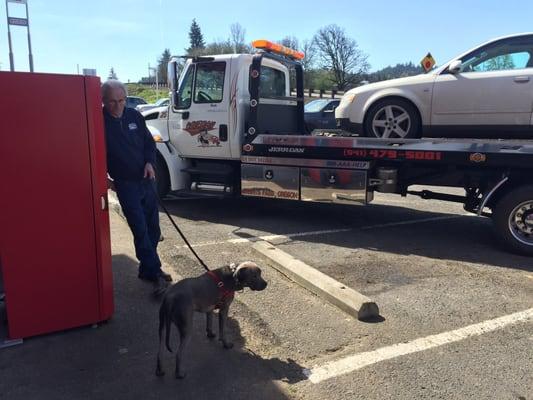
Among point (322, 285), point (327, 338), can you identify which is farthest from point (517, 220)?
point (327, 338)

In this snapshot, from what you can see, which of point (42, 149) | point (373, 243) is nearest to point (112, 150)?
point (42, 149)

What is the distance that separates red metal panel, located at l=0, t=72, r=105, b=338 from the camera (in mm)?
3188

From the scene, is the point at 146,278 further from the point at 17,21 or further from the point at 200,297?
the point at 17,21

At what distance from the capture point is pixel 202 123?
770 cm

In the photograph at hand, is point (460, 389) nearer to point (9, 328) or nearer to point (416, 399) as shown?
point (416, 399)

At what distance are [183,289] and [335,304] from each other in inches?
63.4

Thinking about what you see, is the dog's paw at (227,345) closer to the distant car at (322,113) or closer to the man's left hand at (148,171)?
the man's left hand at (148,171)

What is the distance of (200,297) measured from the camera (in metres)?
3.11

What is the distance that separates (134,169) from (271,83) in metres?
4.59

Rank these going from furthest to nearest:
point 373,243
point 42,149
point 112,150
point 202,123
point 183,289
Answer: point 202,123, point 373,243, point 112,150, point 42,149, point 183,289

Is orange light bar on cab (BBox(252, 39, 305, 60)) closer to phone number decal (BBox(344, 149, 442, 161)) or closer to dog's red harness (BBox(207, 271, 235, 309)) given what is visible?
phone number decal (BBox(344, 149, 442, 161))

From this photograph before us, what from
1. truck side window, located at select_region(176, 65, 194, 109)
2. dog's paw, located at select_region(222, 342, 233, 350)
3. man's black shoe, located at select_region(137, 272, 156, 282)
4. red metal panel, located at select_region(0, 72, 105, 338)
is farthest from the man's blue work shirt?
truck side window, located at select_region(176, 65, 194, 109)

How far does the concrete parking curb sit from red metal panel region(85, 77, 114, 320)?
1807mm

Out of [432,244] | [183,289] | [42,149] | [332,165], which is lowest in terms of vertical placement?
[432,244]
